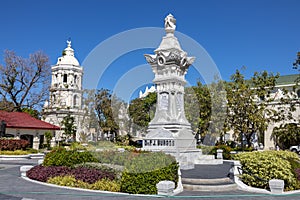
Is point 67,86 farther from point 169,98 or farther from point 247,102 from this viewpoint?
point 169,98

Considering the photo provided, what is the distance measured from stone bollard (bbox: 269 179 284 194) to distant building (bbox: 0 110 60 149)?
119 feet

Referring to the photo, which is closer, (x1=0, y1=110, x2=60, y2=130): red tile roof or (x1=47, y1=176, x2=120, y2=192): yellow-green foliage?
(x1=47, y1=176, x2=120, y2=192): yellow-green foliage

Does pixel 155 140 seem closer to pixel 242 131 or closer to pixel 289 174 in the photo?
pixel 289 174

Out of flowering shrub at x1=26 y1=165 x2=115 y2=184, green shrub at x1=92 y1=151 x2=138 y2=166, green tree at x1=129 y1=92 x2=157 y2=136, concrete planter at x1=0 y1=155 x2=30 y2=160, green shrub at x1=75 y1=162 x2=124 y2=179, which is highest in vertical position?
green tree at x1=129 y1=92 x2=157 y2=136

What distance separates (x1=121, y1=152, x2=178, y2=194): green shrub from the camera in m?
11.3

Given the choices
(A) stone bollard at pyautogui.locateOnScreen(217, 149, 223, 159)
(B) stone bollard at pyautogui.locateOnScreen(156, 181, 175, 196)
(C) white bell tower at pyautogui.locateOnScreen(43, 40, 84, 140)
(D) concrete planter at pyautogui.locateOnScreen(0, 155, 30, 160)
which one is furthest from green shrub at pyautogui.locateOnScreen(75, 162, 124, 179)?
(C) white bell tower at pyautogui.locateOnScreen(43, 40, 84, 140)

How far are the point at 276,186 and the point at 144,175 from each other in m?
5.71

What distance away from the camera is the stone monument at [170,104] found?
2036cm

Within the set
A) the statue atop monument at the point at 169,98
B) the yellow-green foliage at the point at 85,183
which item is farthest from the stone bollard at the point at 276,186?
the statue atop monument at the point at 169,98

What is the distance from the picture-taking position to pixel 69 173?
13.4m

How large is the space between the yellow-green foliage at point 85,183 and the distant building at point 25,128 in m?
29.9

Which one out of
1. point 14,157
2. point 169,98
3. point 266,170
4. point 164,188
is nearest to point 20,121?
point 14,157

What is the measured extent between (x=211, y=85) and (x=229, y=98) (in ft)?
12.3

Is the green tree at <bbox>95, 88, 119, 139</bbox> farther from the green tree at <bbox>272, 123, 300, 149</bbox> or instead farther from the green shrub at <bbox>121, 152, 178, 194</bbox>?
the green shrub at <bbox>121, 152, 178, 194</bbox>
